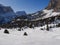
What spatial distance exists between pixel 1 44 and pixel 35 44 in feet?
10.5

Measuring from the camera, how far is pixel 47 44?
40.7ft

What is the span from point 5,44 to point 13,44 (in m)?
0.72

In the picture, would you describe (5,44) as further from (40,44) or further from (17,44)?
(40,44)

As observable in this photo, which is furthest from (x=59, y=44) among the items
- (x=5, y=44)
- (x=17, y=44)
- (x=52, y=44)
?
(x=5, y=44)

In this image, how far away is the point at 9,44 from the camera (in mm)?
11719

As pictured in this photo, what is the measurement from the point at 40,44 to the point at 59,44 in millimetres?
1937

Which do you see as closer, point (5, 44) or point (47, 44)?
point (5, 44)

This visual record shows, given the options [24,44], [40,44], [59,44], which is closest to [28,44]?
[24,44]

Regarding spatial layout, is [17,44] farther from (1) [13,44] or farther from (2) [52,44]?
(2) [52,44]

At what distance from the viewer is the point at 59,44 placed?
12656 millimetres

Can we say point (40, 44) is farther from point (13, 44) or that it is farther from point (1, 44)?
point (1, 44)

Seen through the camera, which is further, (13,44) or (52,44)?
(52,44)

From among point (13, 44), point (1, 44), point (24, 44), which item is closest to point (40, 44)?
point (24, 44)

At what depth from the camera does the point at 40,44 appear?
12344 millimetres
